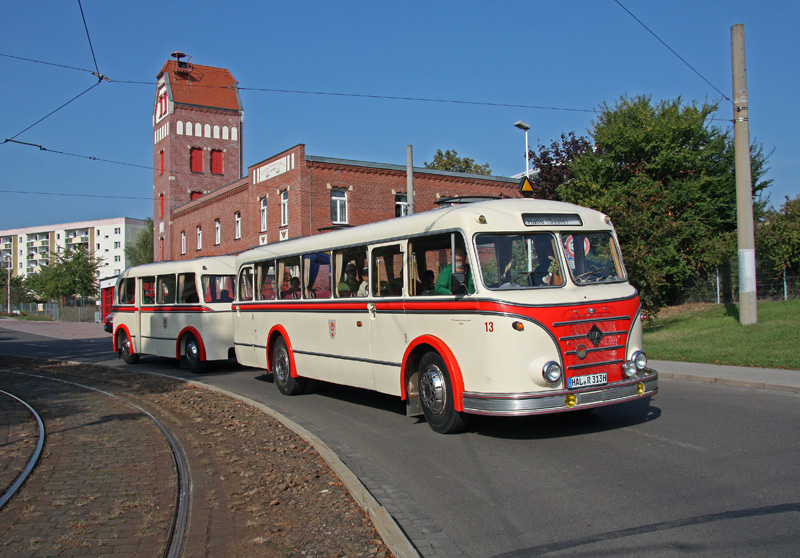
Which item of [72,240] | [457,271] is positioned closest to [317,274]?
[457,271]

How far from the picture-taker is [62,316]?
222ft

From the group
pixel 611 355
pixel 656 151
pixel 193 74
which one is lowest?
pixel 611 355

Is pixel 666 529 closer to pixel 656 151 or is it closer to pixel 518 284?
pixel 518 284

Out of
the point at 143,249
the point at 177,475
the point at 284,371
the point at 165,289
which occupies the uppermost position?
the point at 143,249

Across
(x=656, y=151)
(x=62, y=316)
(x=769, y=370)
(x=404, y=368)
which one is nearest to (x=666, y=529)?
(x=404, y=368)

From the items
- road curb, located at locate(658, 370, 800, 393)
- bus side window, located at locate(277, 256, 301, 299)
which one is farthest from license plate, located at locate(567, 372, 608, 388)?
bus side window, located at locate(277, 256, 301, 299)

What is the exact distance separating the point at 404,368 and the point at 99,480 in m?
3.71

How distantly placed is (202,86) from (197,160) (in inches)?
220

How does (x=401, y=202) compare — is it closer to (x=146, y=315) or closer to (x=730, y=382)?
(x=146, y=315)

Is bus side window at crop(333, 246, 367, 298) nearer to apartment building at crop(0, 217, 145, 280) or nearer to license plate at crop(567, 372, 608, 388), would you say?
license plate at crop(567, 372, 608, 388)

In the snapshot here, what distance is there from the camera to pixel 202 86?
51844mm

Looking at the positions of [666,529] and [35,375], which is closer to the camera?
[666,529]

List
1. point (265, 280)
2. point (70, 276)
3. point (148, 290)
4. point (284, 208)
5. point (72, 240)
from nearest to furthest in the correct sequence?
point (265, 280)
point (148, 290)
point (284, 208)
point (70, 276)
point (72, 240)

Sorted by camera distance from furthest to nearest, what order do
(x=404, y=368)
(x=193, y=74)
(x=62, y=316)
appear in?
(x=62, y=316) → (x=193, y=74) → (x=404, y=368)
